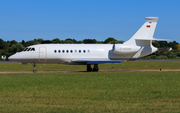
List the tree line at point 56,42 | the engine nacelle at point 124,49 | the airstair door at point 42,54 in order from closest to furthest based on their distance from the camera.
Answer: the airstair door at point 42,54 < the engine nacelle at point 124,49 < the tree line at point 56,42

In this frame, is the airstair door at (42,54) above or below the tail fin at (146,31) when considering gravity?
below

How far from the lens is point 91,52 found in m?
32.3

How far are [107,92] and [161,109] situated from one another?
14.4ft

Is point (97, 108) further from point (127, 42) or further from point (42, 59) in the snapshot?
point (127, 42)

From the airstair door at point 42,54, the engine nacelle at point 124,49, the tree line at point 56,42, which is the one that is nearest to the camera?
the airstair door at point 42,54

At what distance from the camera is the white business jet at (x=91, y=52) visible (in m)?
31.3

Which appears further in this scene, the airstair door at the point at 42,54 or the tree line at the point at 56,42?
the tree line at the point at 56,42

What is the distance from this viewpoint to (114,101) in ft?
37.6

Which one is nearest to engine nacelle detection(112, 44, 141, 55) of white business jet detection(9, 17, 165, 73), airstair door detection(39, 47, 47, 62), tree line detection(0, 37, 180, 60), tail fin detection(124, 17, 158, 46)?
white business jet detection(9, 17, 165, 73)

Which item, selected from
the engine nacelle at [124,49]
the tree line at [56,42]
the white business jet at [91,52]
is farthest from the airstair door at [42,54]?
the tree line at [56,42]

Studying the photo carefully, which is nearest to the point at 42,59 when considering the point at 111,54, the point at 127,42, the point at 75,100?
the point at 111,54

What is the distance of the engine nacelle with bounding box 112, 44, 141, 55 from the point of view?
3231 cm

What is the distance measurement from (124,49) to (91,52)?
429 cm

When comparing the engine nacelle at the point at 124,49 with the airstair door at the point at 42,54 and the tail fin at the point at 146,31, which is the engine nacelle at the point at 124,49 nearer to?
the tail fin at the point at 146,31
